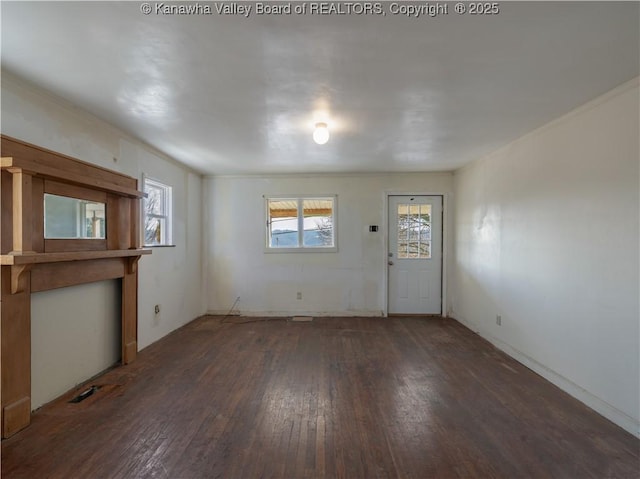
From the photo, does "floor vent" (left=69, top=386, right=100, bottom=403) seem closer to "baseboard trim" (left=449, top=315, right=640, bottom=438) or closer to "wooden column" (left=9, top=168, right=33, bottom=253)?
"wooden column" (left=9, top=168, right=33, bottom=253)

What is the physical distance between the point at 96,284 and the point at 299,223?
3.02 metres

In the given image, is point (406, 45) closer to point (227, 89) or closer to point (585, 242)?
point (227, 89)

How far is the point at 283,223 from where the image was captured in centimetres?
521

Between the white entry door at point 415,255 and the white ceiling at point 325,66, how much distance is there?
2.05 meters

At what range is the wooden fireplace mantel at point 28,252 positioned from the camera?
1957mm

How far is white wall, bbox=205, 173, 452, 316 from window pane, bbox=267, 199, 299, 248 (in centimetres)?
17

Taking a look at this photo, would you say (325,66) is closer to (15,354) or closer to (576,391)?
(15,354)

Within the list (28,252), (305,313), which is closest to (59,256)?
(28,252)

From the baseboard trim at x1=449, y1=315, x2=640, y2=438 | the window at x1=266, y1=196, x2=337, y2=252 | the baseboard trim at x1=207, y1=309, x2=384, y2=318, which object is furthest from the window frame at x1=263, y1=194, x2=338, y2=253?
the baseboard trim at x1=449, y1=315, x2=640, y2=438

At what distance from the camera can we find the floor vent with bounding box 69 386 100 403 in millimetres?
2414

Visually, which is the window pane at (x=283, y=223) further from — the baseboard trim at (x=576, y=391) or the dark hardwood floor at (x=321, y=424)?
the baseboard trim at (x=576, y=391)

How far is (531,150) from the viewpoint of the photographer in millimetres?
3082

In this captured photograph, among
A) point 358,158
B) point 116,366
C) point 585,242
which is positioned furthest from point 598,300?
point 116,366

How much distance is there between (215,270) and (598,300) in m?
4.88
